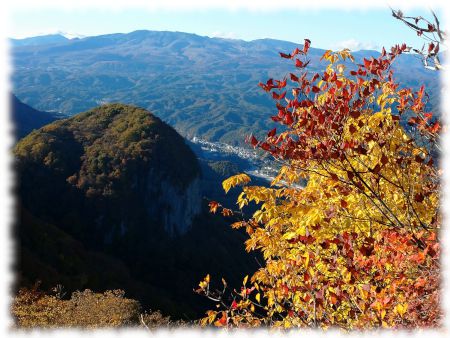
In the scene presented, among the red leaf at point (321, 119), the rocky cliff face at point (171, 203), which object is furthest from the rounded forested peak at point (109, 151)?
the red leaf at point (321, 119)

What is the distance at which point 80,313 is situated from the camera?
14.1 metres

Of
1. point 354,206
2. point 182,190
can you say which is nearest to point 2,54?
point 354,206

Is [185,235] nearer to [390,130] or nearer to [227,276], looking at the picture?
[227,276]

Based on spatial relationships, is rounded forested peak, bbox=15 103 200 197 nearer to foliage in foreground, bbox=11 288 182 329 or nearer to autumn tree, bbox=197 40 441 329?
foliage in foreground, bbox=11 288 182 329

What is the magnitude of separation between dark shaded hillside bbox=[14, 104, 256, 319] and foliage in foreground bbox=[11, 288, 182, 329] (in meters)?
29.5

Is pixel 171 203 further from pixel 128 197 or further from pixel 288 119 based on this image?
pixel 288 119

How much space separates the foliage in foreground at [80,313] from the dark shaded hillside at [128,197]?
96.9ft

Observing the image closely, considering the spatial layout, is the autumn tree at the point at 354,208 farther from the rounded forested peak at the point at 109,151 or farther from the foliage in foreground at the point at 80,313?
the rounded forested peak at the point at 109,151

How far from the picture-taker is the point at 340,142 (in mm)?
6109

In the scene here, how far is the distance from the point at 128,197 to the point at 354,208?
58308mm

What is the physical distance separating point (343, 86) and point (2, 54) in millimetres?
5839

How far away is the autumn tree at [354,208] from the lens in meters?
5.68

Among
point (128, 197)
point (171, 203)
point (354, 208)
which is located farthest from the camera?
point (171, 203)

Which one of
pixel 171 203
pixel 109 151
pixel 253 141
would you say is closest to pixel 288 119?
pixel 253 141
